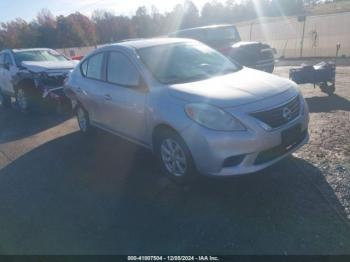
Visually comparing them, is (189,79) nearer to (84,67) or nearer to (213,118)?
(213,118)

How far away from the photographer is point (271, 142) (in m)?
3.61

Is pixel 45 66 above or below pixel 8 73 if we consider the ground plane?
above

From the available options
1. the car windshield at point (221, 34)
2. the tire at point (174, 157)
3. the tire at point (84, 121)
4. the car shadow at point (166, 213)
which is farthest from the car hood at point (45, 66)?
the tire at point (174, 157)

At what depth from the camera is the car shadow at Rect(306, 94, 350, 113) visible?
6.75m

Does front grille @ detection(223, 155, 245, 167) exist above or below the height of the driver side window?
below

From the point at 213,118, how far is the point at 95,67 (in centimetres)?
286

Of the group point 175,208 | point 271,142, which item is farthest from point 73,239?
point 271,142

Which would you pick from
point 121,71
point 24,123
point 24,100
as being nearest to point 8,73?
point 24,100

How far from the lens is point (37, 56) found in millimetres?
10211

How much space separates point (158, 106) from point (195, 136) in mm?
708

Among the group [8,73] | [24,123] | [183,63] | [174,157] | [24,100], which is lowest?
[24,123]

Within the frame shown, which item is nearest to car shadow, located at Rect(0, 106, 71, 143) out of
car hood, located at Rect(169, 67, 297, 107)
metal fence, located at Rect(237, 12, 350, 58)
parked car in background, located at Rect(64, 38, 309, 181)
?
parked car in background, located at Rect(64, 38, 309, 181)

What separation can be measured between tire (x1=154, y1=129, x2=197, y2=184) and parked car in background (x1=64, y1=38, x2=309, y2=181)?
0.01m

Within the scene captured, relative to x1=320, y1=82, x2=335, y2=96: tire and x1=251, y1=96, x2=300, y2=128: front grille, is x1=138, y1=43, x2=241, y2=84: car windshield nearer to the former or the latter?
x1=251, y1=96, x2=300, y2=128: front grille
